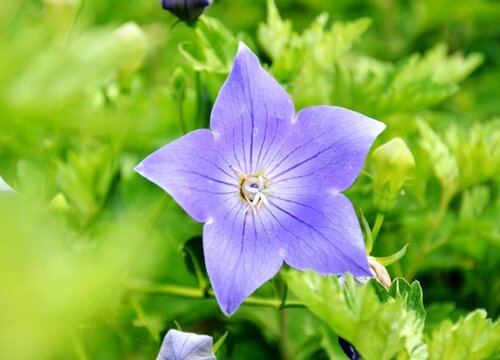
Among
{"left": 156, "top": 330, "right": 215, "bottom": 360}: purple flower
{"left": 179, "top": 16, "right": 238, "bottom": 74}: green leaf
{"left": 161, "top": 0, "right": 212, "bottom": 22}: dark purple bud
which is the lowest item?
{"left": 156, "top": 330, "right": 215, "bottom": 360}: purple flower

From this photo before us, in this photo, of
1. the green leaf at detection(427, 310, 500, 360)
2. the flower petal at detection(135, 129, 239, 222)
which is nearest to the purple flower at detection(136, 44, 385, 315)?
the flower petal at detection(135, 129, 239, 222)

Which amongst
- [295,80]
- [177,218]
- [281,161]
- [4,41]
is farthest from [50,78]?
[177,218]

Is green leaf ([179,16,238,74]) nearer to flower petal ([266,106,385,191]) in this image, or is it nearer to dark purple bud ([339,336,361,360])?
flower petal ([266,106,385,191])

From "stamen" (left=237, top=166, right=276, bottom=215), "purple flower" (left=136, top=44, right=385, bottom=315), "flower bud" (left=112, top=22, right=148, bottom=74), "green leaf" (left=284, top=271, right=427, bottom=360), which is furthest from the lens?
"stamen" (left=237, top=166, right=276, bottom=215)

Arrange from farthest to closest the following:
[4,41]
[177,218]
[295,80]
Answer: [177,218] < [295,80] < [4,41]

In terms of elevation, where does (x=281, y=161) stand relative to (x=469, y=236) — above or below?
above

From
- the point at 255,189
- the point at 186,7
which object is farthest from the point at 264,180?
the point at 186,7

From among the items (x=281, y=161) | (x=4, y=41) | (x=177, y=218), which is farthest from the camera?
(x=177, y=218)

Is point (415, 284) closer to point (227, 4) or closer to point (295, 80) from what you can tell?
point (295, 80)
